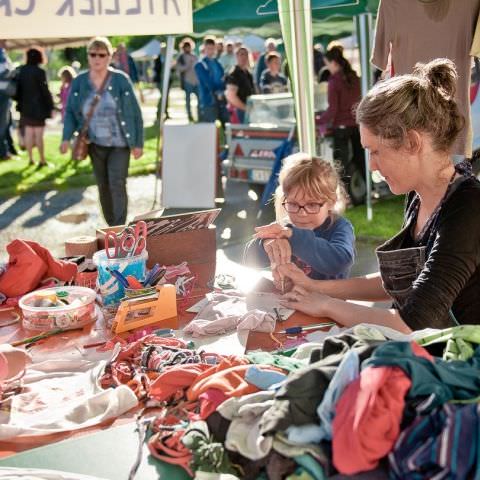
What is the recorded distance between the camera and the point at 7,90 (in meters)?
10.9

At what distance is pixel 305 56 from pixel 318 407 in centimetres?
290

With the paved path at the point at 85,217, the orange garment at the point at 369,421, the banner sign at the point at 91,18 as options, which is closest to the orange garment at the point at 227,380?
the orange garment at the point at 369,421

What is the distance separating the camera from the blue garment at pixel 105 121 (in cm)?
598

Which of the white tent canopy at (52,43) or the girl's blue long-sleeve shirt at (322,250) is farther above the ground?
the white tent canopy at (52,43)

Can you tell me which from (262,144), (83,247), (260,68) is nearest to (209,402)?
(83,247)

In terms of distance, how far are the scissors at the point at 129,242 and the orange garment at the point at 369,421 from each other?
135 cm

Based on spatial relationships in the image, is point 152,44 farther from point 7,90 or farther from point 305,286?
point 305,286

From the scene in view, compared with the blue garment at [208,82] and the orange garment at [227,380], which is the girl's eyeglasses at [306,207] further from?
the blue garment at [208,82]

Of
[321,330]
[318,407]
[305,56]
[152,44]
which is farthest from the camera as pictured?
[152,44]

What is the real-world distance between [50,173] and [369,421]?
33.0ft

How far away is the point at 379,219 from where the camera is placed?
22.9ft

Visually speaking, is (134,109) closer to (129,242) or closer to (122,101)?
(122,101)

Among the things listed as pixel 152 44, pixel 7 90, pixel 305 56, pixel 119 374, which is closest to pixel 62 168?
pixel 7 90

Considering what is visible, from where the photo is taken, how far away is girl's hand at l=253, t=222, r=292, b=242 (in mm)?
2383
